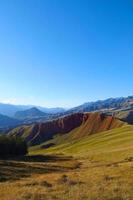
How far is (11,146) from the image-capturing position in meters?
122

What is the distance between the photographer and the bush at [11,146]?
11708cm

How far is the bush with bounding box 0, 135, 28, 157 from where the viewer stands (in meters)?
117

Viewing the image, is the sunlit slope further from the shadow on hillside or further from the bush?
the shadow on hillside

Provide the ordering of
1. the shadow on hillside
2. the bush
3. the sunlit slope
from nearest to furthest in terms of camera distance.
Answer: the shadow on hillside
the sunlit slope
the bush

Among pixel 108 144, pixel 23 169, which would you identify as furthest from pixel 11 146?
pixel 23 169

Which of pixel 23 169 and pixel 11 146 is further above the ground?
pixel 23 169

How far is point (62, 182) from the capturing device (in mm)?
27938

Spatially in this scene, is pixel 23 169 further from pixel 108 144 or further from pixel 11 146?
pixel 11 146

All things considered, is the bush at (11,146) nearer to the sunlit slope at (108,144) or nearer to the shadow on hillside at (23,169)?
the sunlit slope at (108,144)

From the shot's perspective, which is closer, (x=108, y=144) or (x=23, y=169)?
(x=23, y=169)

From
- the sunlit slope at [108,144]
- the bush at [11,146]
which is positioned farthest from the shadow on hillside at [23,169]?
the bush at [11,146]

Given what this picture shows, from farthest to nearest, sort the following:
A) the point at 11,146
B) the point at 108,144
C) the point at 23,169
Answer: the point at 11,146 < the point at 108,144 < the point at 23,169


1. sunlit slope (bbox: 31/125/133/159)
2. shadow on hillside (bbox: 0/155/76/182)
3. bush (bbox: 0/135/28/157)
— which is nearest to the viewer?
shadow on hillside (bbox: 0/155/76/182)

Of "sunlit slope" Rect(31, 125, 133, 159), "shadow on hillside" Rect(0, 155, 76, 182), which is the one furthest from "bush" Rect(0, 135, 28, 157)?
"shadow on hillside" Rect(0, 155, 76, 182)
